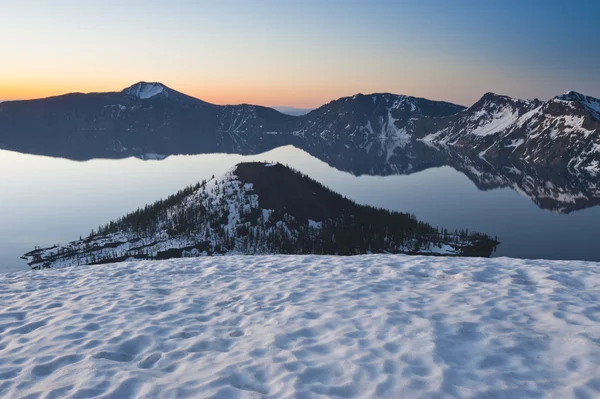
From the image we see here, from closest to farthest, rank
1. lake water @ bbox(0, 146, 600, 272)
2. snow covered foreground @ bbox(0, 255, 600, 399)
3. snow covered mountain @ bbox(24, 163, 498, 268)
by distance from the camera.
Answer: snow covered foreground @ bbox(0, 255, 600, 399)
snow covered mountain @ bbox(24, 163, 498, 268)
lake water @ bbox(0, 146, 600, 272)

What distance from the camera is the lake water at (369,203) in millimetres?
85125

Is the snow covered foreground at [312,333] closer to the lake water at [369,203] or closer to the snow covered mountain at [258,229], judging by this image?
the snow covered mountain at [258,229]

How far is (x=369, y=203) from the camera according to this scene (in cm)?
13488

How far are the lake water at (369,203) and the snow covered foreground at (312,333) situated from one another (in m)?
68.2

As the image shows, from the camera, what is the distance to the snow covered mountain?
211ft

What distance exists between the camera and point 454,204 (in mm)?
136375

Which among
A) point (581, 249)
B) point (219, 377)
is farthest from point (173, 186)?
point (219, 377)

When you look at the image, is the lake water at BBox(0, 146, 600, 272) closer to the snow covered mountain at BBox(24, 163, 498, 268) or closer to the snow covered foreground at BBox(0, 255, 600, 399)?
the snow covered mountain at BBox(24, 163, 498, 268)

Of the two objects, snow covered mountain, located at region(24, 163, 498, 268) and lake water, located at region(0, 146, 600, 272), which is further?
lake water, located at region(0, 146, 600, 272)

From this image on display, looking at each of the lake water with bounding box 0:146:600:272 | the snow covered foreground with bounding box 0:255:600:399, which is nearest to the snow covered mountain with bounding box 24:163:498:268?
the lake water with bounding box 0:146:600:272

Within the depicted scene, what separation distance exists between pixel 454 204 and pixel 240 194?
290 ft

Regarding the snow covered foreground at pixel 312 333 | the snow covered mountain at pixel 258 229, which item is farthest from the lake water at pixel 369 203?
the snow covered foreground at pixel 312 333

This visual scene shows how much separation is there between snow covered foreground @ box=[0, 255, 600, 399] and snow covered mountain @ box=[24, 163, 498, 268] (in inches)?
1871

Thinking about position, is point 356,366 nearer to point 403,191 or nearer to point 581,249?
point 581,249
